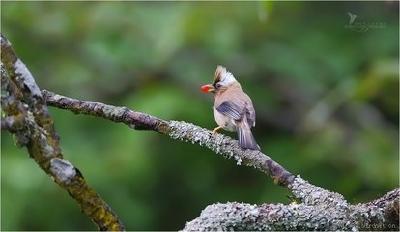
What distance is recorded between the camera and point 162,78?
5.99 metres

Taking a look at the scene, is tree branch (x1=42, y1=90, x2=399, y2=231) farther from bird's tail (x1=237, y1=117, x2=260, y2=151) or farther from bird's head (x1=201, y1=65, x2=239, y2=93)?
bird's head (x1=201, y1=65, x2=239, y2=93)

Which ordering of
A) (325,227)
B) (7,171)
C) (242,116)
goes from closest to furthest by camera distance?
(325,227) → (242,116) → (7,171)

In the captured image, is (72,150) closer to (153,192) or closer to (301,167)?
(153,192)

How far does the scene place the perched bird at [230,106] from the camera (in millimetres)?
3305

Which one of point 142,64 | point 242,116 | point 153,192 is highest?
point 142,64

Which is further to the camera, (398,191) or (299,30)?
(299,30)

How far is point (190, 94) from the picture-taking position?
583 centimetres

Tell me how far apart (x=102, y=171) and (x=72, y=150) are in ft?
0.84

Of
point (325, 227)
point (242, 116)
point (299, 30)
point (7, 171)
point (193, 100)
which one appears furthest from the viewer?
point (299, 30)

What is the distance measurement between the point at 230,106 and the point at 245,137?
0.87 m

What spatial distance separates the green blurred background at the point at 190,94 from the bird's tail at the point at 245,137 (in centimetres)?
196

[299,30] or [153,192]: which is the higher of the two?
[299,30]

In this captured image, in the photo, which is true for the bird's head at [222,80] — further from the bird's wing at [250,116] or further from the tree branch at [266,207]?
the tree branch at [266,207]

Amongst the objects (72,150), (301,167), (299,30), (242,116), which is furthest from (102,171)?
(242,116)
